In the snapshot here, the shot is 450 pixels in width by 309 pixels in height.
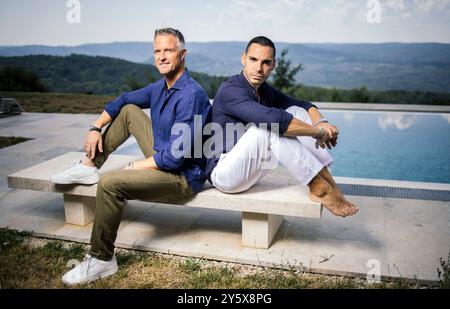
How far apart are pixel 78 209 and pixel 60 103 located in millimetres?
7355

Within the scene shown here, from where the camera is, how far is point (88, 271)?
7.00 feet

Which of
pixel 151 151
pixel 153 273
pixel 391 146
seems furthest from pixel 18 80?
pixel 153 273

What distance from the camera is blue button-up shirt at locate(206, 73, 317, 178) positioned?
2.14m

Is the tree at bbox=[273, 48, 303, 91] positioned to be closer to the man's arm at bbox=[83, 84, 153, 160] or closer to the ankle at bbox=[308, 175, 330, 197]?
the man's arm at bbox=[83, 84, 153, 160]

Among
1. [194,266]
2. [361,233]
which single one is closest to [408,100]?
[361,233]

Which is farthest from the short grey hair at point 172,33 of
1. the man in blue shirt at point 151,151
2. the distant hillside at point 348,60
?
the distant hillside at point 348,60

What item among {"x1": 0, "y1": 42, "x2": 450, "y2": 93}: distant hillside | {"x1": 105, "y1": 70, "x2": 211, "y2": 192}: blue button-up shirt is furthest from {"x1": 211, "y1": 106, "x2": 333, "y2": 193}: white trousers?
{"x1": 0, "y1": 42, "x2": 450, "y2": 93}: distant hillside

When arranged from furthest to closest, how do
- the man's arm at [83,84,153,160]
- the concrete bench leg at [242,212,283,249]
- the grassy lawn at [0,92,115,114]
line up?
the grassy lawn at [0,92,115,114]
the man's arm at [83,84,153,160]
the concrete bench leg at [242,212,283,249]

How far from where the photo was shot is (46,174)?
270 cm

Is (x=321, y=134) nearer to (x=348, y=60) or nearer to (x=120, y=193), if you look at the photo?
(x=120, y=193)

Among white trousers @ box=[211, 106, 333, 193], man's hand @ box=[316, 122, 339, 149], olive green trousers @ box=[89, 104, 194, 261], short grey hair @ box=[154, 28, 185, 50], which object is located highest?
short grey hair @ box=[154, 28, 185, 50]

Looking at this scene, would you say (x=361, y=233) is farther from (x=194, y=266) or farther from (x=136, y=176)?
(x=136, y=176)

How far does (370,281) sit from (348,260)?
0.19 meters
